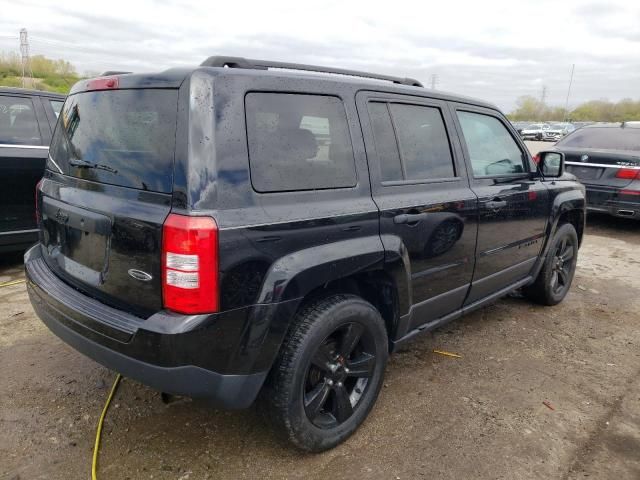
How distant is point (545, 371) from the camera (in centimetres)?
350

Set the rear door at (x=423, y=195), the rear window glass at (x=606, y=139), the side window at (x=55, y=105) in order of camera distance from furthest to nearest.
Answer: the rear window glass at (x=606, y=139)
the side window at (x=55, y=105)
the rear door at (x=423, y=195)

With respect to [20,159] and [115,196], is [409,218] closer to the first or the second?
[115,196]

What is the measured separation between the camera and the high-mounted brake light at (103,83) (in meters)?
2.41

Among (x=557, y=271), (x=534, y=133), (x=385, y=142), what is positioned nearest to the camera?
(x=385, y=142)

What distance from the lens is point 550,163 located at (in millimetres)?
4168

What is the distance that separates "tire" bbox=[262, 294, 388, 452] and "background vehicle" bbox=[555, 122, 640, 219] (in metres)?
6.21

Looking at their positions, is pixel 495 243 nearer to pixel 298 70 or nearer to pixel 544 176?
pixel 544 176

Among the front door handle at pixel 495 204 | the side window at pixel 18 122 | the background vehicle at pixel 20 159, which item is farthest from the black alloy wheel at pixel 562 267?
the side window at pixel 18 122

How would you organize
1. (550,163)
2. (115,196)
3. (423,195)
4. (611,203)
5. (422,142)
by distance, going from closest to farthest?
(115,196) < (423,195) < (422,142) < (550,163) < (611,203)

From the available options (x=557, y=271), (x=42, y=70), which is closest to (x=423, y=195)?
(x=557, y=271)

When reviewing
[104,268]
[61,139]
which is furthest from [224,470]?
[61,139]

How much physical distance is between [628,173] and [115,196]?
7414mm

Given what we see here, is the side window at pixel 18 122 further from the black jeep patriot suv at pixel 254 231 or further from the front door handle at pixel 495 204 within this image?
the front door handle at pixel 495 204

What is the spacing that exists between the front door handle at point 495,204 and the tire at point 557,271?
1.17m
